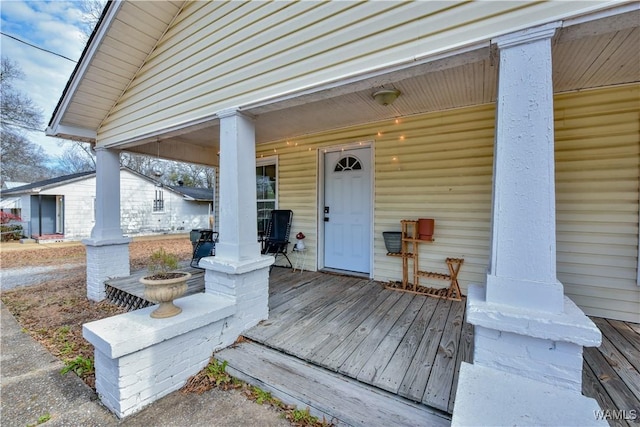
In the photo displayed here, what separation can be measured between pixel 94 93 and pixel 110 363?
361cm

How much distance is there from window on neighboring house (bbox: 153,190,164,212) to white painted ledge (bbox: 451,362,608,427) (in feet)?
52.1

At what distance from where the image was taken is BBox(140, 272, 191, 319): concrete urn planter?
80.0 inches

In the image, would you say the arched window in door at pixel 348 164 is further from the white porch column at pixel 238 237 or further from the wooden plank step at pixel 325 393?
the wooden plank step at pixel 325 393

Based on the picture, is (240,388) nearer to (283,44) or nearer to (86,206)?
(283,44)

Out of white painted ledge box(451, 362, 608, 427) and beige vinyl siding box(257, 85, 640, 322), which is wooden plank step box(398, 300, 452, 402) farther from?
beige vinyl siding box(257, 85, 640, 322)

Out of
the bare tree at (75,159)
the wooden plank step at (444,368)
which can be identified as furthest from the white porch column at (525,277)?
the bare tree at (75,159)

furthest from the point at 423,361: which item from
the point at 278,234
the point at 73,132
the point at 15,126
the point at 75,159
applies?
the point at 75,159

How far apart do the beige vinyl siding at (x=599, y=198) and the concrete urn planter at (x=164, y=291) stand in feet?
12.1

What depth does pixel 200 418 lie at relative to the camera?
1738 millimetres

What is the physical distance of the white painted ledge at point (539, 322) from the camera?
1.16m

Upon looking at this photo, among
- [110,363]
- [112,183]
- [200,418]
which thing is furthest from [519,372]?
[112,183]

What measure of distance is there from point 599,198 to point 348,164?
2.89m

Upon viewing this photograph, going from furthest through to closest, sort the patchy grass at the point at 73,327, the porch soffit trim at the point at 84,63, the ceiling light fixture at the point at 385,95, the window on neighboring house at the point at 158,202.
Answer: the window on neighboring house at the point at 158,202
the porch soffit trim at the point at 84,63
the ceiling light fixture at the point at 385,95
the patchy grass at the point at 73,327

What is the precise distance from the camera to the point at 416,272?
347cm
